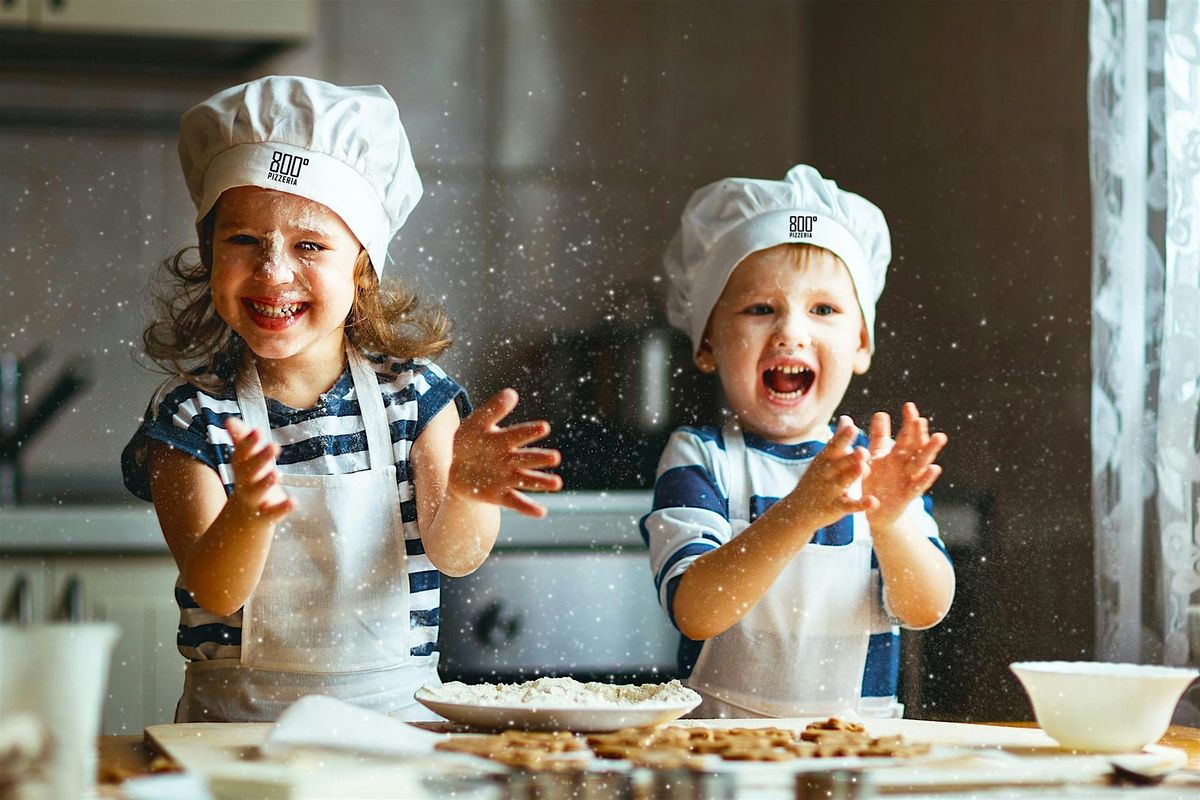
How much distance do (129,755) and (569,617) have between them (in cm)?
43

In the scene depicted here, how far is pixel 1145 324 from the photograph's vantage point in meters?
0.71

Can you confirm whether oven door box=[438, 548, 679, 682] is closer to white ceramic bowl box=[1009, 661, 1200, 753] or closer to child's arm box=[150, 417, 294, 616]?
child's arm box=[150, 417, 294, 616]

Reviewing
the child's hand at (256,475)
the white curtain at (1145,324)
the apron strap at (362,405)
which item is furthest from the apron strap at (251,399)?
the white curtain at (1145,324)

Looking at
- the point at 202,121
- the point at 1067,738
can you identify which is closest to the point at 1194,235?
the point at 1067,738

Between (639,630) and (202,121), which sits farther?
(639,630)

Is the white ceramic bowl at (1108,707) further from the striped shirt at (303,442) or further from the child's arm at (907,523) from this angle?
the striped shirt at (303,442)

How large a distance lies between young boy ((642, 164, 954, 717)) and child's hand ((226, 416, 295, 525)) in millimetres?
204

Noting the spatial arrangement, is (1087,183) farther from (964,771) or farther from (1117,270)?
(964,771)

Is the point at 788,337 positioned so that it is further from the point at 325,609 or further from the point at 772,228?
the point at 325,609

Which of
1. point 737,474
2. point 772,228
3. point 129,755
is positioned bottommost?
point 129,755

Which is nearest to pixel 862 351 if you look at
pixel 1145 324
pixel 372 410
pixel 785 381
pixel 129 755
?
pixel 785 381

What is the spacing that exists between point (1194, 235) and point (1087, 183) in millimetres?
109

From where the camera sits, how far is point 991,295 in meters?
0.81

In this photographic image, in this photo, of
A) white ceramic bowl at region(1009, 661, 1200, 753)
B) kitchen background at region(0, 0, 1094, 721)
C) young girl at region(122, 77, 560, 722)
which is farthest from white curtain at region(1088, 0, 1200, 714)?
young girl at region(122, 77, 560, 722)
